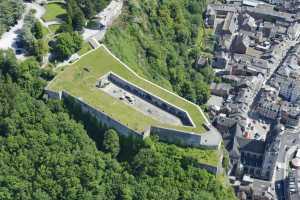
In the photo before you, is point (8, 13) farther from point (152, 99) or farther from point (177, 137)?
point (177, 137)

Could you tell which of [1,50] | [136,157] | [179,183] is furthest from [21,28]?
[179,183]

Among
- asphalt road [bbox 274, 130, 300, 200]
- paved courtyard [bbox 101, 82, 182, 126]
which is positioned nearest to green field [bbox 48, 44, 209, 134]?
paved courtyard [bbox 101, 82, 182, 126]

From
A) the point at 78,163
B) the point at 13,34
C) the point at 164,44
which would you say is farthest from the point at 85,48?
the point at 78,163

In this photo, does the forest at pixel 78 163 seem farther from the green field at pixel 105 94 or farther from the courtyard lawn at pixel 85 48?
the courtyard lawn at pixel 85 48

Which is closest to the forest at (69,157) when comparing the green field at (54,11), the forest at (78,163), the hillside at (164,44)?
the forest at (78,163)

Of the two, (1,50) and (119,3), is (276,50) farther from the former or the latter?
(1,50)

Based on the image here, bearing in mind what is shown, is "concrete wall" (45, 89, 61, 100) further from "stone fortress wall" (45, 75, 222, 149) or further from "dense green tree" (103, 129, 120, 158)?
"dense green tree" (103, 129, 120, 158)
